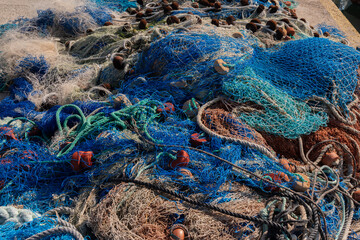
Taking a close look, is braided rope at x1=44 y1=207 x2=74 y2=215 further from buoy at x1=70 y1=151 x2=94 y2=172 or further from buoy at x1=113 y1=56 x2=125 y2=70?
buoy at x1=113 y1=56 x2=125 y2=70

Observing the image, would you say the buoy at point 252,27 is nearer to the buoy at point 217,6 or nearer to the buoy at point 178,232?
the buoy at point 217,6

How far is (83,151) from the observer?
2.48 metres

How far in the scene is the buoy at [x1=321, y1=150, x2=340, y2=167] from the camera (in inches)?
105

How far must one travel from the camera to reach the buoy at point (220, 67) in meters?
2.90

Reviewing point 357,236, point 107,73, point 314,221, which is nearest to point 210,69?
point 107,73

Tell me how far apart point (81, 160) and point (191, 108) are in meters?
1.10

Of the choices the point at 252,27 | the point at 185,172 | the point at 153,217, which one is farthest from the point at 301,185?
the point at 252,27

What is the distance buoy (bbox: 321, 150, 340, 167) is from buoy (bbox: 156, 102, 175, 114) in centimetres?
146

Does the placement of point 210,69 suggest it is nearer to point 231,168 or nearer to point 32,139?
point 231,168

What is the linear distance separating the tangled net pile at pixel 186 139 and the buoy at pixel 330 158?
10 mm

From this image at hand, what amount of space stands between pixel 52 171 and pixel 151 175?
2.83ft

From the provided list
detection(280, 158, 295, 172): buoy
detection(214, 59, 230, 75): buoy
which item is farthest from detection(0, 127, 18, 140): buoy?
detection(280, 158, 295, 172): buoy

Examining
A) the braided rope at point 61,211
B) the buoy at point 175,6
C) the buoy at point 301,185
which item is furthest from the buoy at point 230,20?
the braided rope at point 61,211

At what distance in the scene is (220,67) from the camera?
9.51ft
